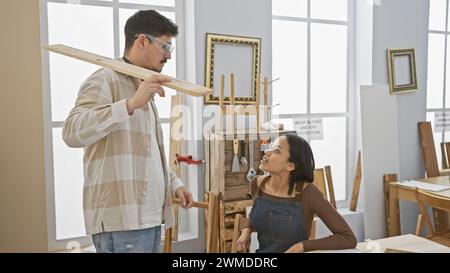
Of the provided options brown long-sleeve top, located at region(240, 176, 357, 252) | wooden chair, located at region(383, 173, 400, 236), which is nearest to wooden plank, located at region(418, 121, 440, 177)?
wooden chair, located at region(383, 173, 400, 236)

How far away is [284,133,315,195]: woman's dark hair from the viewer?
901 mm

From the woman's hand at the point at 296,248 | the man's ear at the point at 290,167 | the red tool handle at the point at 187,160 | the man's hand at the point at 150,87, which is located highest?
the man's hand at the point at 150,87

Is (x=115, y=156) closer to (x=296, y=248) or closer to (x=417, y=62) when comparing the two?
(x=296, y=248)

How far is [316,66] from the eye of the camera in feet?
4.81

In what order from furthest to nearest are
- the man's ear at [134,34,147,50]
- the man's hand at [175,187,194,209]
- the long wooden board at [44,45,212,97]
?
1. the man's hand at [175,187,194,209]
2. the man's ear at [134,34,147,50]
3. the long wooden board at [44,45,212,97]

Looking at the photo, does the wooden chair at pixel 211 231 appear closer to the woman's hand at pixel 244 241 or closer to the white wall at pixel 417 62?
the woman's hand at pixel 244 241

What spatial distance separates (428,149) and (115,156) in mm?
1140

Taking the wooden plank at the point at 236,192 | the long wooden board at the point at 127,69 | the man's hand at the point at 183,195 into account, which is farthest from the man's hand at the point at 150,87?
the wooden plank at the point at 236,192

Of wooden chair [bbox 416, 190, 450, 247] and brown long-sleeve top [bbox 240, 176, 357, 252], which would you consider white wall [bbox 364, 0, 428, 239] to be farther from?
brown long-sleeve top [bbox 240, 176, 357, 252]

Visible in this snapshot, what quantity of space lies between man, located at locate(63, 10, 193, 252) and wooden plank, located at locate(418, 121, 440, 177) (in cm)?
96

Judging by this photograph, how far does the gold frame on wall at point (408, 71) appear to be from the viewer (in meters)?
1.34

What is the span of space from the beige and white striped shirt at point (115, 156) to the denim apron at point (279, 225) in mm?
260

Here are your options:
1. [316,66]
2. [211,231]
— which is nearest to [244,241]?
[211,231]

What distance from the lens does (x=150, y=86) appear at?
0.75m
